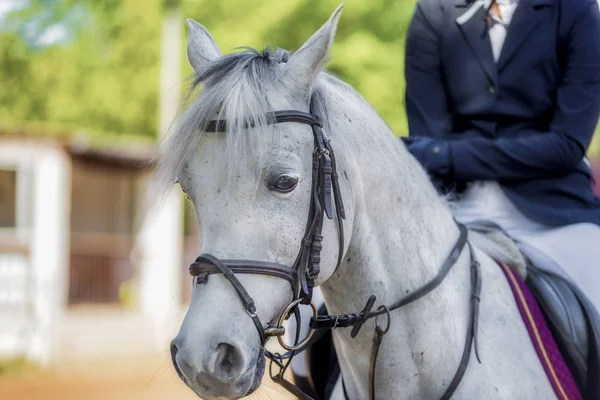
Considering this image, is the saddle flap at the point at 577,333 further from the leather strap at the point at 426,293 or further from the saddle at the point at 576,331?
the leather strap at the point at 426,293

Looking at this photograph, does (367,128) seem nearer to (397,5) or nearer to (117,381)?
(117,381)

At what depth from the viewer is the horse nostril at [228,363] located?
7.91ft

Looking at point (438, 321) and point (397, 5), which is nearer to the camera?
point (438, 321)

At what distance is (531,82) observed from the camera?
3713mm

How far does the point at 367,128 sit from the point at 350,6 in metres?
15.3

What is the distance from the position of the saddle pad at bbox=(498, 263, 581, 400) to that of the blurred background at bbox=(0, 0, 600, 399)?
5.35 metres

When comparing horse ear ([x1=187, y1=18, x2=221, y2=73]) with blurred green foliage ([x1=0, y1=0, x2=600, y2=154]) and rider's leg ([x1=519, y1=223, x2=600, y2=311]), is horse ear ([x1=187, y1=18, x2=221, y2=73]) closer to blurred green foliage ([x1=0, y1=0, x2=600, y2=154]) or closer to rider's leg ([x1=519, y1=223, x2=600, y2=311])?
rider's leg ([x1=519, y1=223, x2=600, y2=311])

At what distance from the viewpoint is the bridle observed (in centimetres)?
250

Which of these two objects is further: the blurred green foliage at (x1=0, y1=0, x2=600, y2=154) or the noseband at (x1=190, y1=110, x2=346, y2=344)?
the blurred green foliage at (x1=0, y1=0, x2=600, y2=154)

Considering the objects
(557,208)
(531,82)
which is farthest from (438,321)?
(531,82)

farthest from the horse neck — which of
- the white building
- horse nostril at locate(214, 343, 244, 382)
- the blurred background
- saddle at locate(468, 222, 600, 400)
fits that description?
the white building

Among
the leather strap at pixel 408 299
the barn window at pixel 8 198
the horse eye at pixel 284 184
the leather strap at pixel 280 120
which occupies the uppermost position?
the leather strap at pixel 280 120

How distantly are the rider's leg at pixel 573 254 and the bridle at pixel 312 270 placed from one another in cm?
61

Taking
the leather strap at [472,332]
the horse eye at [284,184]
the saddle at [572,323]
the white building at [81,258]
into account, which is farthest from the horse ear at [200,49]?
the white building at [81,258]
